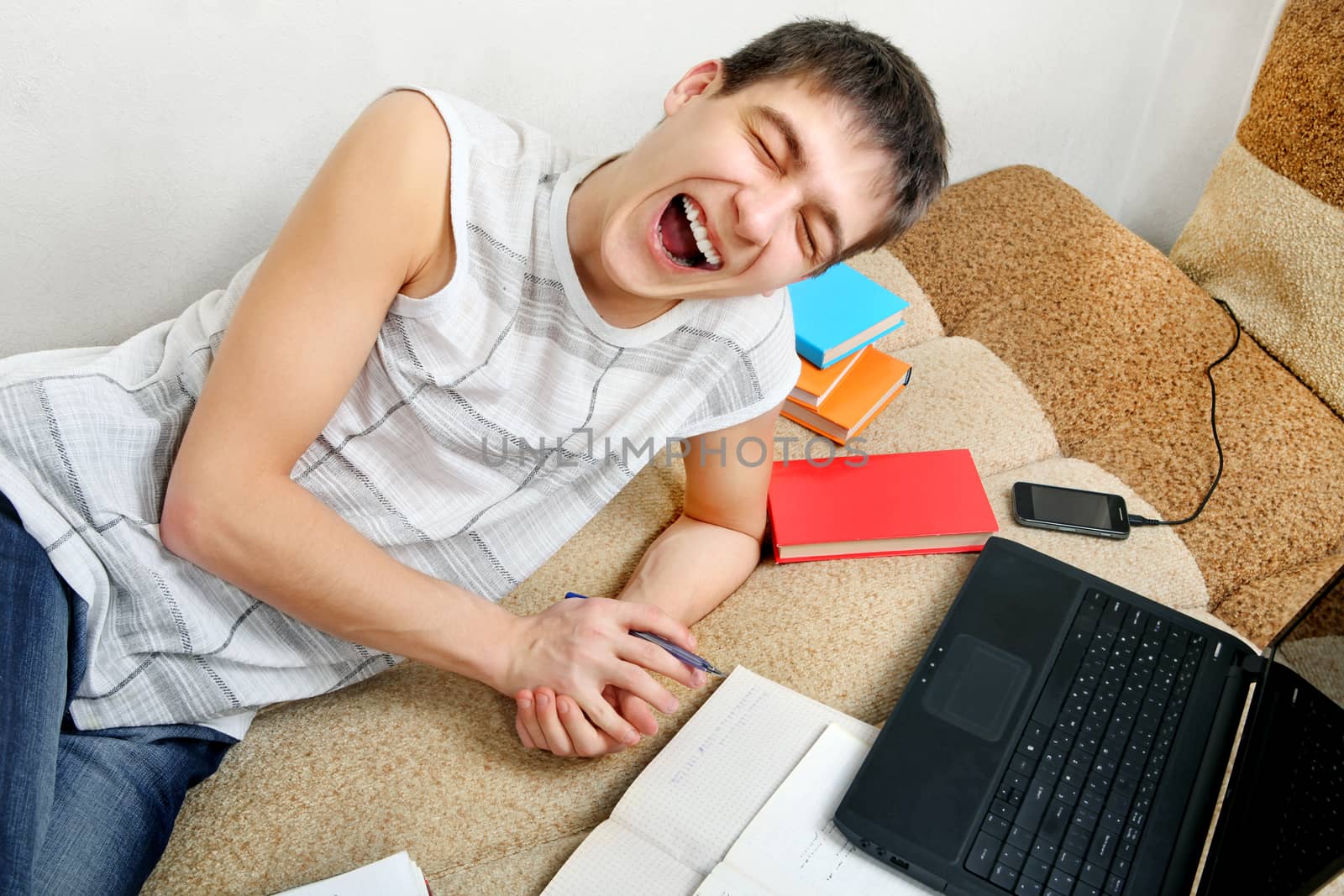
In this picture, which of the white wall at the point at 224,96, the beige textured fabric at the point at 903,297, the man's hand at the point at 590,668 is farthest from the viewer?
the beige textured fabric at the point at 903,297

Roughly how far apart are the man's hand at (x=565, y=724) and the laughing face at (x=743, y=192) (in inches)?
16.7

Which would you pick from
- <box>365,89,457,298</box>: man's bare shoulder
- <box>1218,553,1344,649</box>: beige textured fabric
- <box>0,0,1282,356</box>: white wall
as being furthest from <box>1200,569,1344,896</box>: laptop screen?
<box>0,0,1282,356</box>: white wall

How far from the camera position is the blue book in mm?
1444

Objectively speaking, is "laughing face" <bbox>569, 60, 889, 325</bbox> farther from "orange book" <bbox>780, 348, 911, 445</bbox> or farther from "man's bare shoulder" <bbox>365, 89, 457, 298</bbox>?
"orange book" <bbox>780, 348, 911, 445</bbox>

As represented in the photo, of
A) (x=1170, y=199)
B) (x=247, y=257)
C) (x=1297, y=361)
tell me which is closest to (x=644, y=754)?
A: (x=247, y=257)

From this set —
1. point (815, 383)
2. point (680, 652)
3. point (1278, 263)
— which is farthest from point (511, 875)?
point (1278, 263)

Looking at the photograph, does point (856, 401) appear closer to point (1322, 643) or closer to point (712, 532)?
point (712, 532)

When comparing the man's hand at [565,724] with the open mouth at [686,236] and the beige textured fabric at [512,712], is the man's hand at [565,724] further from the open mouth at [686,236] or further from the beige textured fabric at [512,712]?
the open mouth at [686,236]

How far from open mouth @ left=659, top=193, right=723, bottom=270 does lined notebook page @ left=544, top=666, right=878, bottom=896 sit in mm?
450

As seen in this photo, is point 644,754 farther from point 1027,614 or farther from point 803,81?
point 803,81

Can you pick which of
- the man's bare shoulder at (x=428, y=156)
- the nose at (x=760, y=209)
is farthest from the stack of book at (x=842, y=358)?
the man's bare shoulder at (x=428, y=156)

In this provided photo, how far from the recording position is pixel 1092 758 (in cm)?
99

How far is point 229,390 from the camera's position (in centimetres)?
93

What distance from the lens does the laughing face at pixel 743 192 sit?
97cm
